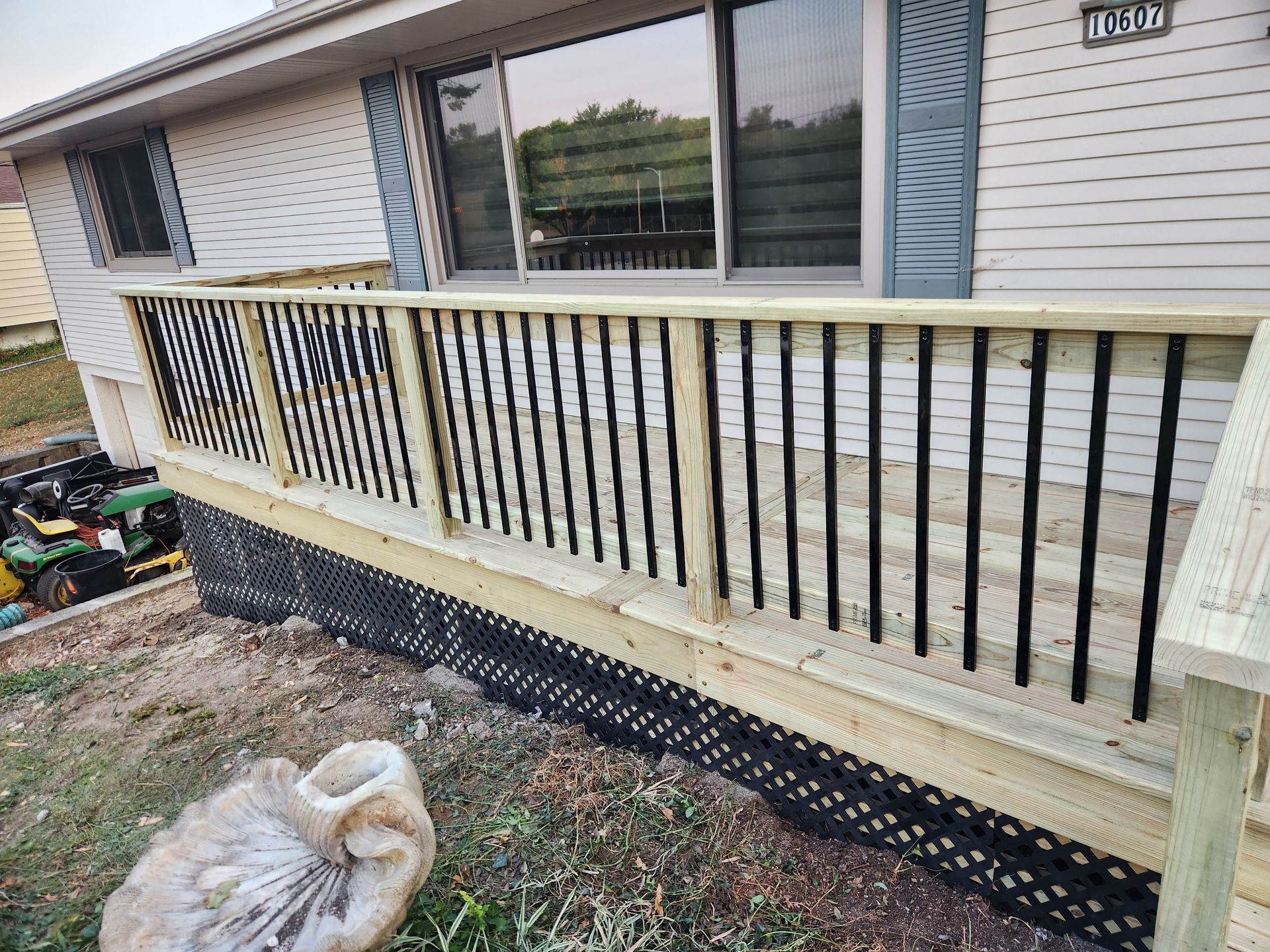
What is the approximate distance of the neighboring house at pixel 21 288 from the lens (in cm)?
2088

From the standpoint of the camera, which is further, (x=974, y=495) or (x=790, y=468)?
(x=790, y=468)

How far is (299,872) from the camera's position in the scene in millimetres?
2324

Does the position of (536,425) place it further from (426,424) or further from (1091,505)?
(1091,505)

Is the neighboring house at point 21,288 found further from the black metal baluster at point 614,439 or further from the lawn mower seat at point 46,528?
the black metal baluster at point 614,439

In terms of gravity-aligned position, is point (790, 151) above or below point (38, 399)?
above

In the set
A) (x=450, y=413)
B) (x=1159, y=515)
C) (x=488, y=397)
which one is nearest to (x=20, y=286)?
(x=450, y=413)

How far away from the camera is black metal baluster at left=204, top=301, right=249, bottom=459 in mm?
4098

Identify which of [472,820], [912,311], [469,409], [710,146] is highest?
[710,146]

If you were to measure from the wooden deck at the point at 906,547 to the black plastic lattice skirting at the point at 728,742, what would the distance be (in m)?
0.43

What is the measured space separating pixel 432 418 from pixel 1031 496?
220 centimetres

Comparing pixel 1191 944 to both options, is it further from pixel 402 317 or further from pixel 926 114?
pixel 926 114

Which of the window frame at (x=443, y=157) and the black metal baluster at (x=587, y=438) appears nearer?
the black metal baluster at (x=587, y=438)

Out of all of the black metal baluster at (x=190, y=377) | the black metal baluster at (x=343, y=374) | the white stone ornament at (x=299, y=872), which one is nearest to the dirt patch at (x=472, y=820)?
the white stone ornament at (x=299, y=872)

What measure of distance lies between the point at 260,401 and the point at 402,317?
1.33 m
